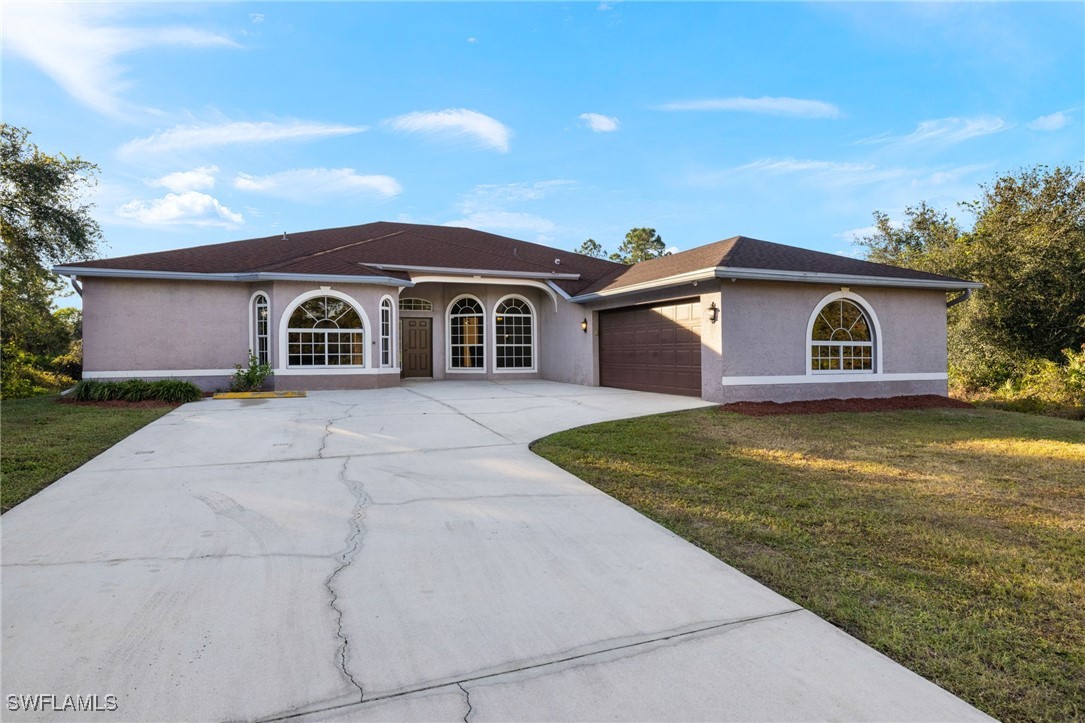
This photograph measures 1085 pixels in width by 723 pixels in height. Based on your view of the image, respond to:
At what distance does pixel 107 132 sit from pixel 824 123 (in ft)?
71.7

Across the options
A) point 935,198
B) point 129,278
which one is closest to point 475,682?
point 129,278

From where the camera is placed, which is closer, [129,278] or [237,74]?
[237,74]

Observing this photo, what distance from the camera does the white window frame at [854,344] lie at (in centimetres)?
1204

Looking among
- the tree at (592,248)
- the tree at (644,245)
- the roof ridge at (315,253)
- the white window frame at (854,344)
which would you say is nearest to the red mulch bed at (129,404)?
the roof ridge at (315,253)

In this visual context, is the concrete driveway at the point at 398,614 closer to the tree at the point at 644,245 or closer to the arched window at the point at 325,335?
the arched window at the point at 325,335

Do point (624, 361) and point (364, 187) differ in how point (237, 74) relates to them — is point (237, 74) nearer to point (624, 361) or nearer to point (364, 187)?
point (364, 187)

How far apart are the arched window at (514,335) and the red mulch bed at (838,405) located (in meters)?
8.59

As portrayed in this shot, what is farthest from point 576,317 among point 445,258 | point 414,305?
point 414,305

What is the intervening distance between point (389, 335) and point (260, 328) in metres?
3.26

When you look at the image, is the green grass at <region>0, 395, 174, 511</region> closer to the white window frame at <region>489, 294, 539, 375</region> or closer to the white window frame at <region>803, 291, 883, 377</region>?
the white window frame at <region>489, 294, 539, 375</region>

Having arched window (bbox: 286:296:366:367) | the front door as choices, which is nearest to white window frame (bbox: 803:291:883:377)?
arched window (bbox: 286:296:366:367)

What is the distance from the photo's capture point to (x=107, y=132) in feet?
47.7

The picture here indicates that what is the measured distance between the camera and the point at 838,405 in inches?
448

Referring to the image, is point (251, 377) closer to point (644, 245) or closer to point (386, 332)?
point (386, 332)
